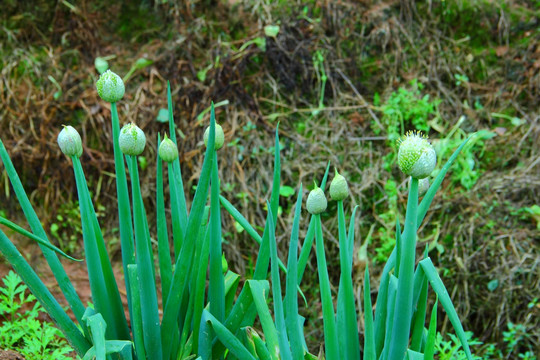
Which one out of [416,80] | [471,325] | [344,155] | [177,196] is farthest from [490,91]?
[177,196]

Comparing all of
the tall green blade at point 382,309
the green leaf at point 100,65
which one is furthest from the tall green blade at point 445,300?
the green leaf at point 100,65

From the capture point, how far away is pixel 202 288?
1.20 metres

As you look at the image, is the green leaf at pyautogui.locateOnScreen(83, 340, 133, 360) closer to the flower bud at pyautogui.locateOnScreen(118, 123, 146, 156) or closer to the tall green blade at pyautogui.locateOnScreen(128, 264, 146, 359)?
the tall green blade at pyautogui.locateOnScreen(128, 264, 146, 359)

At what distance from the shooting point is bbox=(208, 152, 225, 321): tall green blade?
120cm

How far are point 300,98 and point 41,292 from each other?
2013 millimetres

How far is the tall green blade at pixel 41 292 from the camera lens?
1046 mm

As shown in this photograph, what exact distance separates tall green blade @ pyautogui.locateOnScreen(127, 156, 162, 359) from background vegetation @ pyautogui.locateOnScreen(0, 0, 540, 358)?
1383 mm

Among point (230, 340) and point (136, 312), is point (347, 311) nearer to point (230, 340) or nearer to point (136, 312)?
point (230, 340)

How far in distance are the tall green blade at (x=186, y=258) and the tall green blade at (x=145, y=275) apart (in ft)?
0.10

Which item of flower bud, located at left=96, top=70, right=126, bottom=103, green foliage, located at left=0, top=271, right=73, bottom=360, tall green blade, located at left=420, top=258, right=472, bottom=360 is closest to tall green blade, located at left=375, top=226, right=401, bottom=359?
tall green blade, located at left=420, top=258, right=472, bottom=360

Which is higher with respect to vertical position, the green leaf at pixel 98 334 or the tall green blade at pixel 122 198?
the tall green blade at pixel 122 198

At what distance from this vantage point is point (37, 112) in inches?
114

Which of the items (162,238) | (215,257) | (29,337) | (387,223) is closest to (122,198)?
(162,238)

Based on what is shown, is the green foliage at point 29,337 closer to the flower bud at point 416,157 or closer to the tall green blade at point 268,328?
the tall green blade at point 268,328
